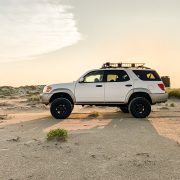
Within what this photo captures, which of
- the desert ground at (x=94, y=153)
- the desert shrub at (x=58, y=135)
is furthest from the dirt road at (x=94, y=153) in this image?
the desert shrub at (x=58, y=135)

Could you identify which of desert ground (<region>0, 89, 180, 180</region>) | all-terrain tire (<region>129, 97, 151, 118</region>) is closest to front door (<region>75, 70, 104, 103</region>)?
all-terrain tire (<region>129, 97, 151, 118</region>)

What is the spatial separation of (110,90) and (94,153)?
809 cm

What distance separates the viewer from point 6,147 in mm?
10883

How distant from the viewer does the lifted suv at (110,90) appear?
17781mm

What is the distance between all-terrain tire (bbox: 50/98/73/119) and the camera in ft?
58.0

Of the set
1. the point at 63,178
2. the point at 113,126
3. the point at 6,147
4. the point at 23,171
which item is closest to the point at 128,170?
the point at 63,178

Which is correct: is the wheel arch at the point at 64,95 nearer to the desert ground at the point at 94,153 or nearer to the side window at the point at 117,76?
the side window at the point at 117,76

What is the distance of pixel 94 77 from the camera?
18203 mm

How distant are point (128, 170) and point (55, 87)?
32.6 ft

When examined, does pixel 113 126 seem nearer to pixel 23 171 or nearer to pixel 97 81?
pixel 97 81

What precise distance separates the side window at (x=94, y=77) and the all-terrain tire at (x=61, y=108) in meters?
1.27

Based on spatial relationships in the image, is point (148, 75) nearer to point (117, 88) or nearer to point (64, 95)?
point (117, 88)

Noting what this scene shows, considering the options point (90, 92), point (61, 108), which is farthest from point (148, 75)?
point (61, 108)

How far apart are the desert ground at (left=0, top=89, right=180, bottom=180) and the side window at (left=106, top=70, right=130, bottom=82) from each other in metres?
3.29
